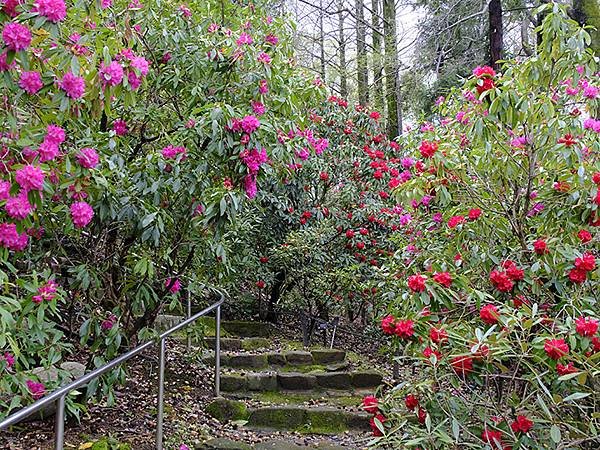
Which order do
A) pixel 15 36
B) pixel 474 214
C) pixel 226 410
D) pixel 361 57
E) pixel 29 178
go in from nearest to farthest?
pixel 15 36
pixel 29 178
pixel 474 214
pixel 226 410
pixel 361 57

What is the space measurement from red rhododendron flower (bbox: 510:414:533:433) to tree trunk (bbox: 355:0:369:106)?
818 cm

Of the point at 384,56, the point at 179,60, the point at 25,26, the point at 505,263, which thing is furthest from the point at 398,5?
the point at 25,26

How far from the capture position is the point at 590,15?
19.4ft

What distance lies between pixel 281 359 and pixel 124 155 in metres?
2.54

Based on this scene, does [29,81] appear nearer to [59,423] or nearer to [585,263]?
[59,423]

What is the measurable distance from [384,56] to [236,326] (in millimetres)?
5291

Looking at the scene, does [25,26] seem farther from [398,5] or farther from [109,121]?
[398,5]

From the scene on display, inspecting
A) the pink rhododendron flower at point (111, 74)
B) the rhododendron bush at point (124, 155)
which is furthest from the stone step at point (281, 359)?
the pink rhododendron flower at point (111, 74)

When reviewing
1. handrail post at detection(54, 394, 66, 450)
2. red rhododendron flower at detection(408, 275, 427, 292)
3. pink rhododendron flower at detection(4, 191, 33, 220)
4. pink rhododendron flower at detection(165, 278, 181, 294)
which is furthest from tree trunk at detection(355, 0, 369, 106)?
handrail post at detection(54, 394, 66, 450)

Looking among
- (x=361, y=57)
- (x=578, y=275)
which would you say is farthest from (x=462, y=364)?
(x=361, y=57)

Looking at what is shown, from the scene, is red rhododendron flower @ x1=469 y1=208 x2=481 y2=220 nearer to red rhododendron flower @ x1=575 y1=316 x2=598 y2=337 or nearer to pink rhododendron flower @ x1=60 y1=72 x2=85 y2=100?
red rhododendron flower @ x1=575 y1=316 x2=598 y2=337

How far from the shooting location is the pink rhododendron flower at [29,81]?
73.7 inches

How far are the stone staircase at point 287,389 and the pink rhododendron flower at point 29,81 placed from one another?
2.37 m

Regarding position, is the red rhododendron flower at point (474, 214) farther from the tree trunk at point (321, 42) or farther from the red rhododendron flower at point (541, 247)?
the tree trunk at point (321, 42)
